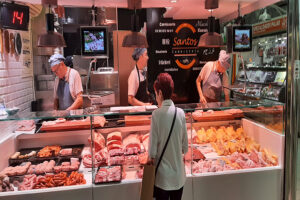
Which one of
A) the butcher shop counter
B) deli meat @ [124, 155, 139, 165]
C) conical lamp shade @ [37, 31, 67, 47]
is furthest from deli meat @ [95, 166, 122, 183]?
conical lamp shade @ [37, 31, 67, 47]

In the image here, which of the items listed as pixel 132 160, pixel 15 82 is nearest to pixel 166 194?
pixel 132 160

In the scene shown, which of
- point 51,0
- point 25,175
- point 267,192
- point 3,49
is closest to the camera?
point 25,175

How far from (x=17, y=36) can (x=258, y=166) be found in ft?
14.7

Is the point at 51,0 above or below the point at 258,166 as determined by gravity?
above

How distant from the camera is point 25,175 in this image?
2.80m

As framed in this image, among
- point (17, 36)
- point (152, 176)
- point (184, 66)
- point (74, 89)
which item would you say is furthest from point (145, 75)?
point (152, 176)

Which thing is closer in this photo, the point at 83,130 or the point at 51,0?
the point at 83,130

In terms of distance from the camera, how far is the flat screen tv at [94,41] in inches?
141

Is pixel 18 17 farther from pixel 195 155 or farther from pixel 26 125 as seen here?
pixel 195 155

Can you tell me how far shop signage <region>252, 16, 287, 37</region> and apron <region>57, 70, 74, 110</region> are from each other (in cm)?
560

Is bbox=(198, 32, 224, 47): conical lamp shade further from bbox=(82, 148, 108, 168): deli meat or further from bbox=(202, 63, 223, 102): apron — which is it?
bbox=(82, 148, 108, 168): deli meat

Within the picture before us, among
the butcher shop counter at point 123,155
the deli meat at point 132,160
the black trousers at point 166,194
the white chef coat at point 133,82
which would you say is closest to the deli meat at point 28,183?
the butcher shop counter at point 123,155

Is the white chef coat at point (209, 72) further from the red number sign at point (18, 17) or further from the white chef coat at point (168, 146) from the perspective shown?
the red number sign at point (18, 17)

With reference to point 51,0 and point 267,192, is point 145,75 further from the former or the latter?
point 267,192
